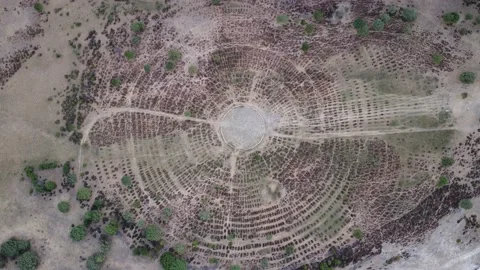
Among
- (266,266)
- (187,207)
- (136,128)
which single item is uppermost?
(136,128)

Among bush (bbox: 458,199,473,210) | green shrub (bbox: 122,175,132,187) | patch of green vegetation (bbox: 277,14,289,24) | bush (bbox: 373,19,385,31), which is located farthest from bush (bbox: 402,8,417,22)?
green shrub (bbox: 122,175,132,187)

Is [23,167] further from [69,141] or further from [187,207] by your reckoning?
[187,207]

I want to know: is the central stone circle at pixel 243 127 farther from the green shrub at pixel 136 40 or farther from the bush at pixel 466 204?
the bush at pixel 466 204

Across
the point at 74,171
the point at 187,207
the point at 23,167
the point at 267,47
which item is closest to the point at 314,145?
the point at 267,47

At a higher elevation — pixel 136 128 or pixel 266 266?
pixel 136 128

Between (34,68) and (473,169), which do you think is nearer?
(473,169)

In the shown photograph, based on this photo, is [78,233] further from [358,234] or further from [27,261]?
[358,234]

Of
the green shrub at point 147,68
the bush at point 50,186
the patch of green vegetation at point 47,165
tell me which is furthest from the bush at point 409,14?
the bush at point 50,186
